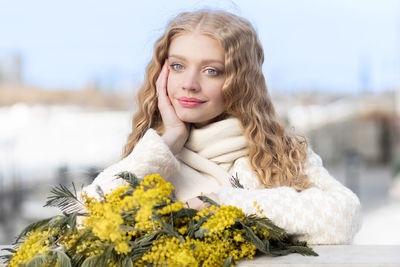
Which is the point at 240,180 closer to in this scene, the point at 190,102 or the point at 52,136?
the point at 190,102

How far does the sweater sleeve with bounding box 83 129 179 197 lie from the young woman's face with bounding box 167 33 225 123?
0.35ft

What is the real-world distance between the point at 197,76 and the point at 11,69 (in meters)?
9.26

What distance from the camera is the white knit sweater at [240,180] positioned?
1.07 metres

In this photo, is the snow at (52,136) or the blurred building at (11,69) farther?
the blurred building at (11,69)

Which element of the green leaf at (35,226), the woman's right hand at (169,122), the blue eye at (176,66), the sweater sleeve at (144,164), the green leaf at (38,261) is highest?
the blue eye at (176,66)

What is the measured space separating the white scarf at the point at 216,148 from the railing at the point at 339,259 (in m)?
0.31

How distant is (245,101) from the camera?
4.34 ft

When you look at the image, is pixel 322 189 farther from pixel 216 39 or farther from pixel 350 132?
pixel 350 132

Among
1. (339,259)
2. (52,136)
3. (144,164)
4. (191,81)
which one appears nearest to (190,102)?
(191,81)

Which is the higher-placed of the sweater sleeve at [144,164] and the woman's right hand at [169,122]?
the woman's right hand at [169,122]

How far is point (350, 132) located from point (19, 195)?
780cm

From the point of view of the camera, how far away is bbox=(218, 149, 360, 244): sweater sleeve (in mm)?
1062

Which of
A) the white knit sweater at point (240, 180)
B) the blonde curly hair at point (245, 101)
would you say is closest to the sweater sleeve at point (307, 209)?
the white knit sweater at point (240, 180)

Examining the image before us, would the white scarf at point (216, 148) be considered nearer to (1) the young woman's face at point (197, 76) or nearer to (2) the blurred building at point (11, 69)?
(1) the young woman's face at point (197, 76)
